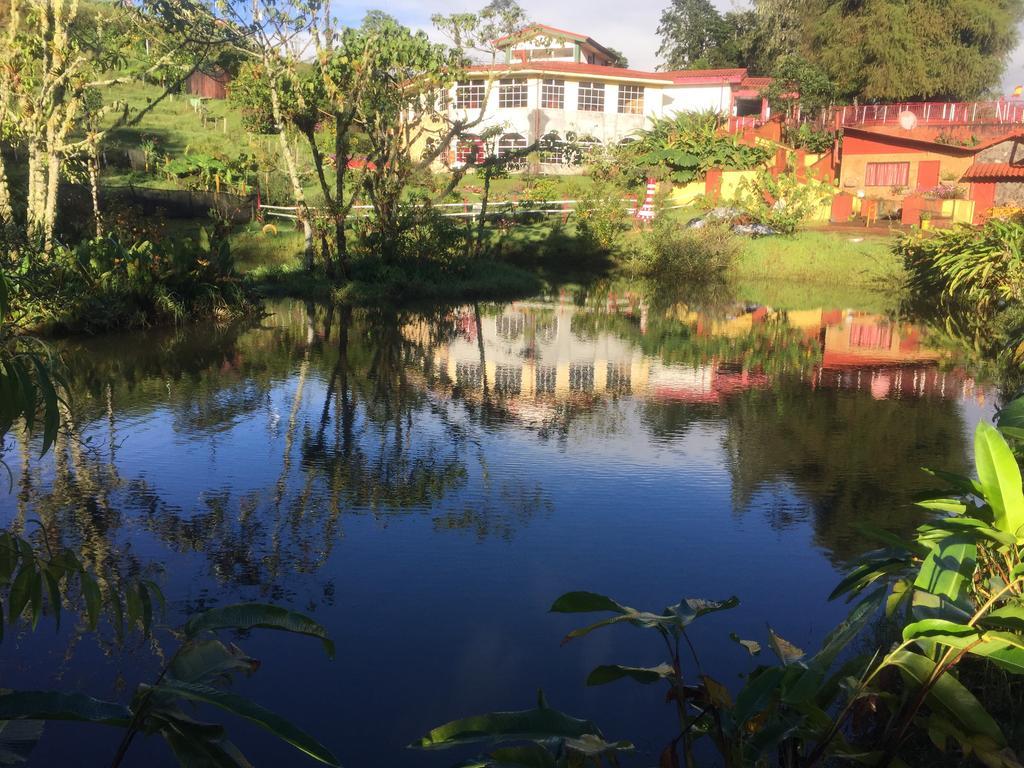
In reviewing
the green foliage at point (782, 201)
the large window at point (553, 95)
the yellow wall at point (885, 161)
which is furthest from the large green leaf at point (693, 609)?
the large window at point (553, 95)

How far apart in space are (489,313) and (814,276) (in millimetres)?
8793

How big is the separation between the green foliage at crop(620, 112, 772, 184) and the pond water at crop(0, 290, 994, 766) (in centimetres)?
2060

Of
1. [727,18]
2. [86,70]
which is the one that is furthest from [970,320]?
[727,18]

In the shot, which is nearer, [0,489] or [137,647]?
[137,647]

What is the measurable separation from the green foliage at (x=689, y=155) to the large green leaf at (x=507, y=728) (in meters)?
30.5

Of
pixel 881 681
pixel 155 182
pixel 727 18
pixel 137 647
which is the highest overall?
pixel 727 18

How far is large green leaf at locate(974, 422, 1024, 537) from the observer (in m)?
2.72

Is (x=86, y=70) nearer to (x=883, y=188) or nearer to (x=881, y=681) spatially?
(x=881, y=681)

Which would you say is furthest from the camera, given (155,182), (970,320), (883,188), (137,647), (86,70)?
(883,188)

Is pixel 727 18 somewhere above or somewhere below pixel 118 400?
above

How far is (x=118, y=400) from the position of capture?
9.32m

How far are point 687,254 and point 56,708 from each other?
69.0 feet

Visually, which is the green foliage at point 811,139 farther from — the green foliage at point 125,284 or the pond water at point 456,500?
the green foliage at point 125,284

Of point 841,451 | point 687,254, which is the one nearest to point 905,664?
point 841,451
